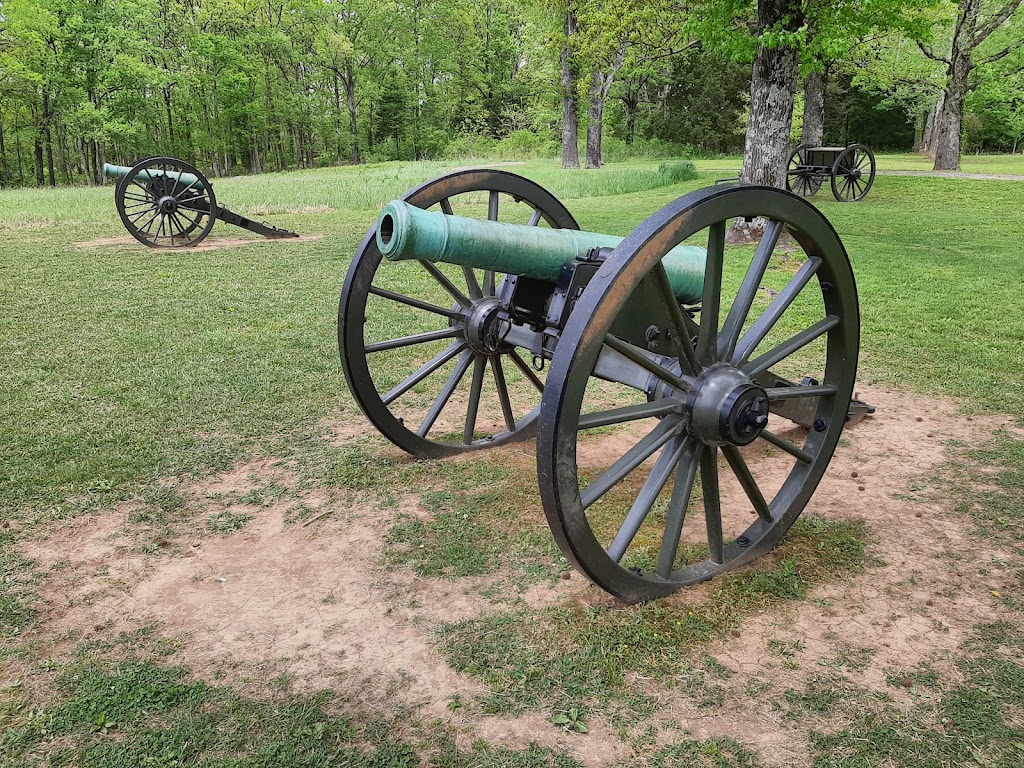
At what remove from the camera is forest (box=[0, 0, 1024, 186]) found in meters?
23.1

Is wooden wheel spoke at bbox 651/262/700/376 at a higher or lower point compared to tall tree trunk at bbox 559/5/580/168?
lower

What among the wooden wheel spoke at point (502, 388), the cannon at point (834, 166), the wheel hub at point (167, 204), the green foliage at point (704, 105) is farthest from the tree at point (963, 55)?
the wooden wheel spoke at point (502, 388)

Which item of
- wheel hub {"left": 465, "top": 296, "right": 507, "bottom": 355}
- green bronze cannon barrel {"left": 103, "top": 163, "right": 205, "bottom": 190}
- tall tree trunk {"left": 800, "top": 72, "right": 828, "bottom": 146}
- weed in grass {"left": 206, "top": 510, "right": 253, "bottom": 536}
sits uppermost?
tall tree trunk {"left": 800, "top": 72, "right": 828, "bottom": 146}

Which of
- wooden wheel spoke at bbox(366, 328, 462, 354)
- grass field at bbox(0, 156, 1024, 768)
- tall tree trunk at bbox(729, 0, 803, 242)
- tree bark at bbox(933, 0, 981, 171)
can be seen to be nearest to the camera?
grass field at bbox(0, 156, 1024, 768)

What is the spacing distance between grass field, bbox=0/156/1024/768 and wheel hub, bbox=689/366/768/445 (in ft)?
2.22

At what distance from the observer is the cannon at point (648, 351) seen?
2.33 metres

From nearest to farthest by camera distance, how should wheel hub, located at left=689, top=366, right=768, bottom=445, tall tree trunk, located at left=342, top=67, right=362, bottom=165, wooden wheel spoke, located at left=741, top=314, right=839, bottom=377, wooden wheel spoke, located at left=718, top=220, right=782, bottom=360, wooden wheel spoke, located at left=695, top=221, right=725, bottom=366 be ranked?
wooden wheel spoke, located at left=695, top=221, right=725, bottom=366, wheel hub, located at left=689, top=366, right=768, bottom=445, wooden wheel spoke, located at left=718, top=220, right=782, bottom=360, wooden wheel spoke, located at left=741, top=314, right=839, bottom=377, tall tree trunk, located at left=342, top=67, right=362, bottom=165

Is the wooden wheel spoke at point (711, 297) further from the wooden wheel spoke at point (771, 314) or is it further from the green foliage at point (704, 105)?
the green foliage at point (704, 105)

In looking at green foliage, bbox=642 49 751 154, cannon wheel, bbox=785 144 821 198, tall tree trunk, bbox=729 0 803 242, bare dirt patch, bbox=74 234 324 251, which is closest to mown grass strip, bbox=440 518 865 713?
tall tree trunk, bbox=729 0 803 242

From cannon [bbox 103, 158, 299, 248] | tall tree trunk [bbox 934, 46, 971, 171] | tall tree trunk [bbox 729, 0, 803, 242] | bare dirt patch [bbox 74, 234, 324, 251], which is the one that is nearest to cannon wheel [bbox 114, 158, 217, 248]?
cannon [bbox 103, 158, 299, 248]

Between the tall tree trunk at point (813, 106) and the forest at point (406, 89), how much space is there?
0.17ft

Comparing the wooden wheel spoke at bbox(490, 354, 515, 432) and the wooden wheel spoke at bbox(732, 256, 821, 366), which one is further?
the wooden wheel spoke at bbox(490, 354, 515, 432)

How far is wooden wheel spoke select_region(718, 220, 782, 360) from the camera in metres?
2.77

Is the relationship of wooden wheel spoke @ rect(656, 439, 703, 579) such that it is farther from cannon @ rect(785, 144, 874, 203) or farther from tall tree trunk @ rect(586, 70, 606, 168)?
tall tree trunk @ rect(586, 70, 606, 168)
